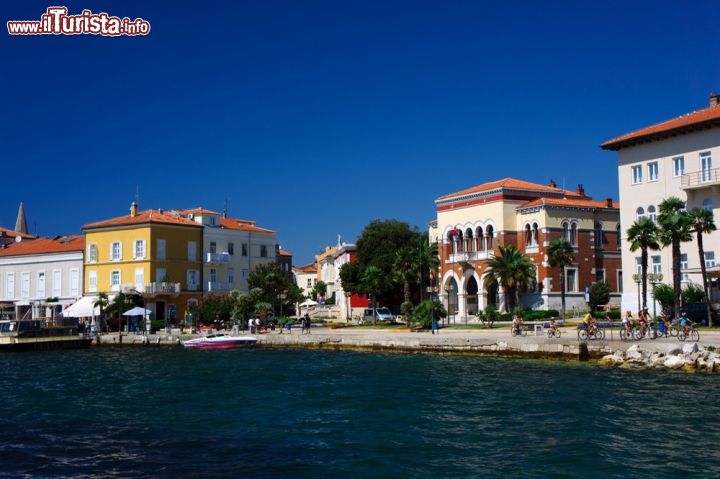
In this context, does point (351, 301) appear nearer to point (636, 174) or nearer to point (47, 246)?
point (47, 246)

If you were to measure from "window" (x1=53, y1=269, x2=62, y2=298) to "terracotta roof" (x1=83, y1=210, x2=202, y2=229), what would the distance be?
5.55 metres

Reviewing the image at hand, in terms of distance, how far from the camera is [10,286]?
79875 millimetres

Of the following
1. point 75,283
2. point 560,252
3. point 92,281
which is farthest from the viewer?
point 75,283

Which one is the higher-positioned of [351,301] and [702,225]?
[702,225]

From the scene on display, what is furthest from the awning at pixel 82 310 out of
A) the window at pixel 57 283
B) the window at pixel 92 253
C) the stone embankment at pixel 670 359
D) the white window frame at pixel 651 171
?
the white window frame at pixel 651 171

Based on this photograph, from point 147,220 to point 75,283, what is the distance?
35.6ft

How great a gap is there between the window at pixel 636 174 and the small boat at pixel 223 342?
3026 cm

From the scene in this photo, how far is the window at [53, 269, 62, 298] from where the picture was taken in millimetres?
77000

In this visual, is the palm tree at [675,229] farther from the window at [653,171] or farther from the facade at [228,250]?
the facade at [228,250]

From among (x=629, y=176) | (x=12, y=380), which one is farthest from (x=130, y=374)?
(x=629, y=176)

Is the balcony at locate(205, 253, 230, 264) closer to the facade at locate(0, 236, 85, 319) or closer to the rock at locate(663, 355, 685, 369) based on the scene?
the facade at locate(0, 236, 85, 319)

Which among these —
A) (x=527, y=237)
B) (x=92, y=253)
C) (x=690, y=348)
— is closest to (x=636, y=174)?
(x=527, y=237)

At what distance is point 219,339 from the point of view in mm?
55500

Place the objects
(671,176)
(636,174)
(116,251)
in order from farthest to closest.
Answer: (116,251), (636,174), (671,176)
